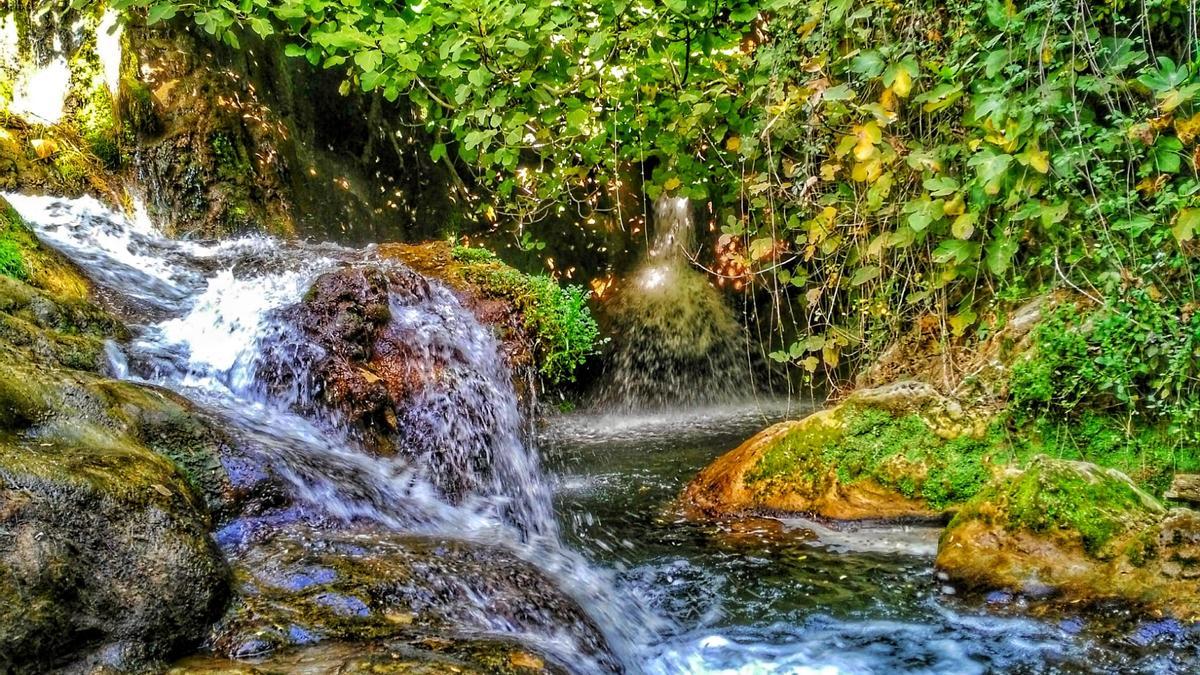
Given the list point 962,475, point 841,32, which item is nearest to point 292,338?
point 841,32

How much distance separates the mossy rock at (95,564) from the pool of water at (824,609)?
1745 mm

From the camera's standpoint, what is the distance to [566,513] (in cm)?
530

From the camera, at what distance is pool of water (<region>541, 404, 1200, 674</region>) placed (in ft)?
10.2

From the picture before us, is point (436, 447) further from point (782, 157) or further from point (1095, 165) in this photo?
point (1095, 165)

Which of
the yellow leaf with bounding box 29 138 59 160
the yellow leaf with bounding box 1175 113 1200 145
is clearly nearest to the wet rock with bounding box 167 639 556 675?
the yellow leaf with bounding box 1175 113 1200 145

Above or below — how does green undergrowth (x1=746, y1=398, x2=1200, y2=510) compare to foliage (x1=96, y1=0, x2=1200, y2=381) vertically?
below

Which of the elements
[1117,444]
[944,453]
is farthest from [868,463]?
[1117,444]

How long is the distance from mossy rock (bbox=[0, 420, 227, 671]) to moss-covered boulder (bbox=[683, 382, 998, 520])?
3429 mm

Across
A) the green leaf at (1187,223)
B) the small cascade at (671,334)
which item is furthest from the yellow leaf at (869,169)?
the small cascade at (671,334)

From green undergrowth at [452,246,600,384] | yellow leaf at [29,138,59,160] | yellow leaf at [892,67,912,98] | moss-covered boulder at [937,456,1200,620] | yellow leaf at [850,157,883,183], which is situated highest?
yellow leaf at [29,138,59,160]

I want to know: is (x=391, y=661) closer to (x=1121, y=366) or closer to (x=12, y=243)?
(x=1121, y=366)

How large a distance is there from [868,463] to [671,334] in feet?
16.0

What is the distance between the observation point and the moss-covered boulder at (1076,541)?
3244mm

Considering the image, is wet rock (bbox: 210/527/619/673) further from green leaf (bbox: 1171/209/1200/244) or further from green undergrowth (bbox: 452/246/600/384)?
green undergrowth (bbox: 452/246/600/384)
